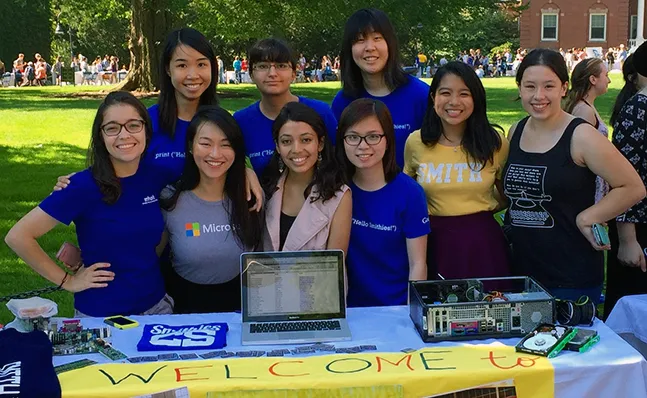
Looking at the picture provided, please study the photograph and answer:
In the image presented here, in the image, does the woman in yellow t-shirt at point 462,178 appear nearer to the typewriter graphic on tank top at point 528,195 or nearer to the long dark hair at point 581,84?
the typewriter graphic on tank top at point 528,195

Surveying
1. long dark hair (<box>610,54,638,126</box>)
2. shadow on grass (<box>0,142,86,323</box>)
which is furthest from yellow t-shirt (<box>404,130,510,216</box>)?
shadow on grass (<box>0,142,86,323</box>)

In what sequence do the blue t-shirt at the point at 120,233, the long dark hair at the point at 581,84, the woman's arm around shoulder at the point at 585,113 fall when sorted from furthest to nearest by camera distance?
1. the long dark hair at the point at 581,84
2. the woman's arm around shoulder at the point at 585,113
3. the blue t-shirt at the point at 120,233

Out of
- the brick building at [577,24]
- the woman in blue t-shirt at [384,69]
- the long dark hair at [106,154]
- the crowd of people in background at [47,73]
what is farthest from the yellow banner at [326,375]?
the brick building at [577,24]

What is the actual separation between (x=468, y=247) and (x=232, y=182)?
1216mm

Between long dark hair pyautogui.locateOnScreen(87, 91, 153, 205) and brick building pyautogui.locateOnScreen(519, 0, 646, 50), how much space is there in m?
51.4

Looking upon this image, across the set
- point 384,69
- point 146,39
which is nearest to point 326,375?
point 384,69

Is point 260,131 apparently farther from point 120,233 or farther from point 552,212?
point 552,212

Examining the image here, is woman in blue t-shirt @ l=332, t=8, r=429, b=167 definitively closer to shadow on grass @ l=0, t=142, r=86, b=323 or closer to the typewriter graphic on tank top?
the typewriter graphic on tank top

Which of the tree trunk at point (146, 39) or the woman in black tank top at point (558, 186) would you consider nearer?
the woman in black tank top at point (558, 186)

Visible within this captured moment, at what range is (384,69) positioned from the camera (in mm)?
4418

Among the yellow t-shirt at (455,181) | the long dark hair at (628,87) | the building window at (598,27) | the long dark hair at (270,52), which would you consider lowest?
the yellow t-shirt at (455,181)

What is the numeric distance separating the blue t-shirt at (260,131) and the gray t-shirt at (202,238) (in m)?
0.60

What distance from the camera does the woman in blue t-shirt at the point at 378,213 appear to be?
3479 mm

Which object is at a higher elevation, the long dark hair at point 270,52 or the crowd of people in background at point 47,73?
the crowd of people in background at point 47,73
